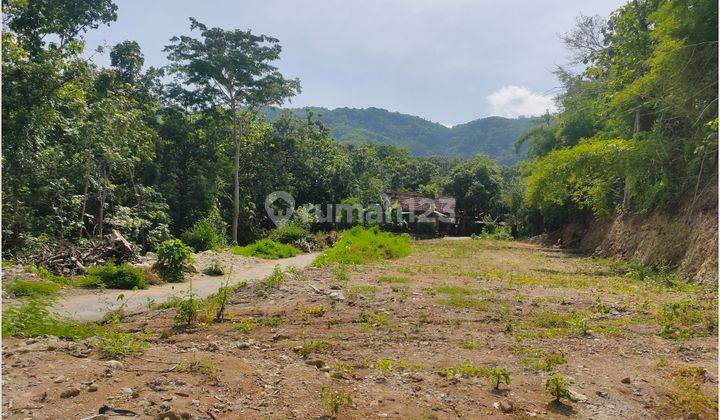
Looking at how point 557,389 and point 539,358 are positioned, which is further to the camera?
point 539,358

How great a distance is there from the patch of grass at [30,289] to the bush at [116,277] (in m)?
1.39

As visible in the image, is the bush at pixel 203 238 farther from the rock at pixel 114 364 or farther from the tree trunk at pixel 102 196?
the rock at pixel 114 364

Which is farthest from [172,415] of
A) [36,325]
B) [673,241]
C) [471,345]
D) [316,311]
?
[673,241]

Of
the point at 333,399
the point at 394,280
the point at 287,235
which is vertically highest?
the point at 287,235

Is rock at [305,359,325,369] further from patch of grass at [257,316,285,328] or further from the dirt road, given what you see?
the dirt road

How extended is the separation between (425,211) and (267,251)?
20.4m

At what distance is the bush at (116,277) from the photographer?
391 inches

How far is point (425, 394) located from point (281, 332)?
246 cm

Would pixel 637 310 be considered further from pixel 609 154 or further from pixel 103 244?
pixel 103 244

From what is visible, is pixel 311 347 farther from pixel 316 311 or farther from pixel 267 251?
pixel 267 251

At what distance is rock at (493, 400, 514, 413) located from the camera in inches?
143

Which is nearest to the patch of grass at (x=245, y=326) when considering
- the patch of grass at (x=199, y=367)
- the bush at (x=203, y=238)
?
the patch of grass at (x=199, y=367)

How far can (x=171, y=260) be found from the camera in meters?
11.4

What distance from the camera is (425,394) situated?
3924mm
